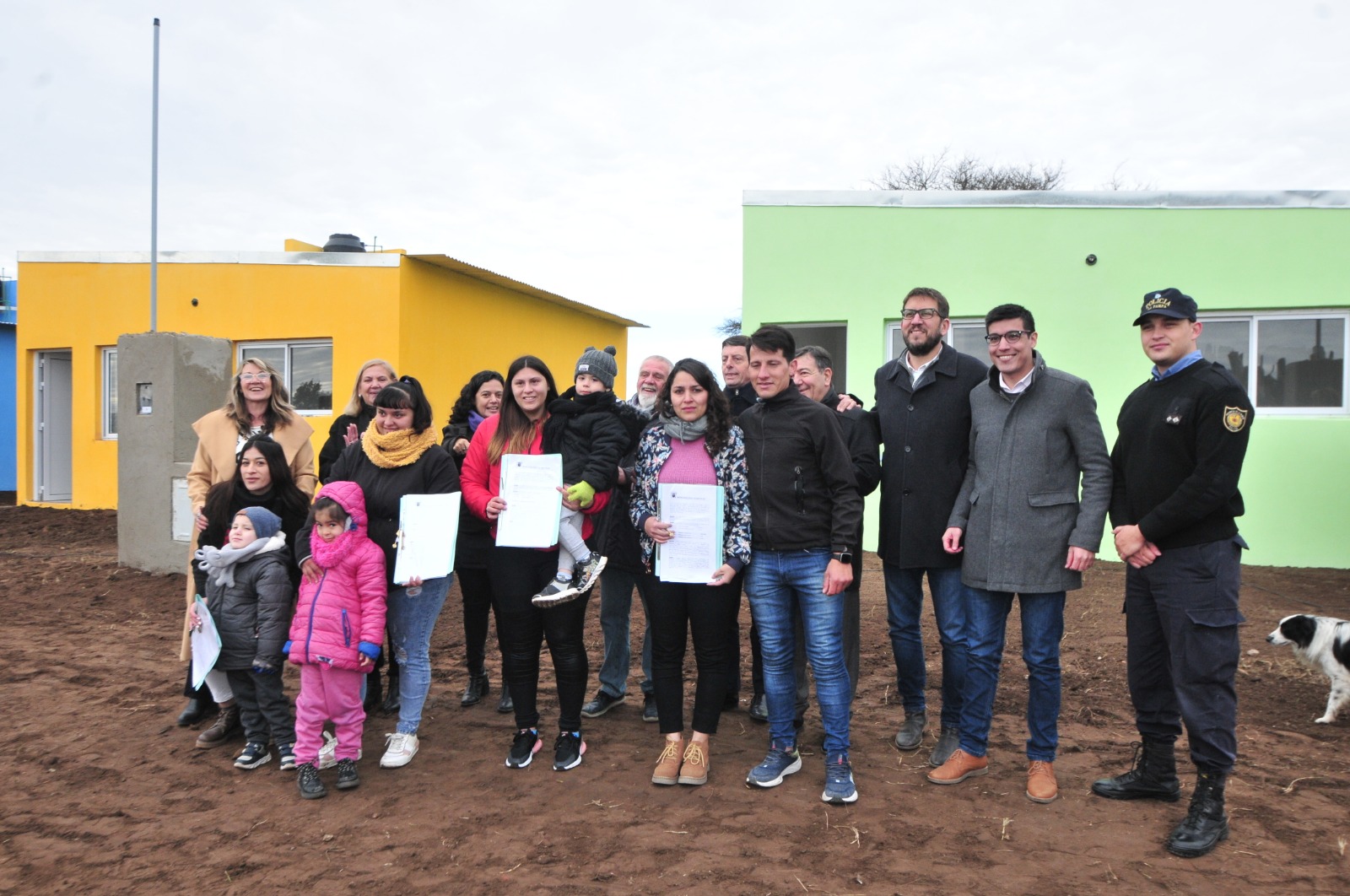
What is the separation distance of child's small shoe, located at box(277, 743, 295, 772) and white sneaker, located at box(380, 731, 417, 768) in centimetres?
39

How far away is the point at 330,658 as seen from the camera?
3.92 m

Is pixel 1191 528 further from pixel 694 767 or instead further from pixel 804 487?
pixel 694 767

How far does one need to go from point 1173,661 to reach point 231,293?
1353cm

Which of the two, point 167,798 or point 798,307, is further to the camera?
point 798,307

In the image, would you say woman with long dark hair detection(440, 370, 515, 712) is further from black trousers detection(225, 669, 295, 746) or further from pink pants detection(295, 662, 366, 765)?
black trousers detection(225, 669, 295, 746)

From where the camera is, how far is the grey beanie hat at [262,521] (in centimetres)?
426

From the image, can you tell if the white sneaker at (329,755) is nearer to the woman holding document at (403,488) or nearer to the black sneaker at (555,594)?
the woman holding document at (403,488)

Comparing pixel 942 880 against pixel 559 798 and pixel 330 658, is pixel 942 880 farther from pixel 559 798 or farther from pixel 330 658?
pixel 330 658

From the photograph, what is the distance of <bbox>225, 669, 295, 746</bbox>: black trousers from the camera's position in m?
4.18

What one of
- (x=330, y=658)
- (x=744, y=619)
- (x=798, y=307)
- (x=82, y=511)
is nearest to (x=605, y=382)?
(x=330, y=658)

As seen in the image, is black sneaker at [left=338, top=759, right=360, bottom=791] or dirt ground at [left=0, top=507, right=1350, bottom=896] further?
black sneaker at [left=338, top=759, right=360, bottom=791]

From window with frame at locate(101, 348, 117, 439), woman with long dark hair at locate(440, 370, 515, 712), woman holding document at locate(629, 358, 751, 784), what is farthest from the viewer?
window with frame at locate(101, 348, 117, 439)

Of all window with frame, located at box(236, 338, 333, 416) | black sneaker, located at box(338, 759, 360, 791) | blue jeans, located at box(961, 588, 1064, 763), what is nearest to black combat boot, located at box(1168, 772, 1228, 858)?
blue jeans, located at box(961, 588, 1064, 763)

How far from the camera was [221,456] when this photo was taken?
4.90m
